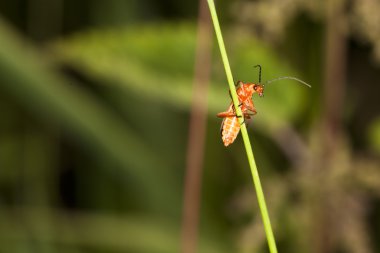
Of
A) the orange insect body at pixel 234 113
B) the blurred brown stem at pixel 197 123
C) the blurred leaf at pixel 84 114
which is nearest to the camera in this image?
the orange insect body at pixel 234 113

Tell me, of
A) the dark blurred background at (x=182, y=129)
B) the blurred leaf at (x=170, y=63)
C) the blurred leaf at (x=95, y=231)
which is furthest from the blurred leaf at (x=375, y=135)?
the blurred leaf at (x=95, y=231)

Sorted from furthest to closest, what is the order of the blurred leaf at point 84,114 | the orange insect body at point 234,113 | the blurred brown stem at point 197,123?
the blurred leaf at point 84,114 < the blurred brown stem at point 197,123 < the orange insect body at point 234,113

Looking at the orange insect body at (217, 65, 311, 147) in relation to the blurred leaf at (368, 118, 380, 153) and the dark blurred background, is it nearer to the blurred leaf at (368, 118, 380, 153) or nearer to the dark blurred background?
the dark blurred background

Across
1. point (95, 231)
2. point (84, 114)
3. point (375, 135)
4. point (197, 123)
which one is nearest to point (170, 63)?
point (197, 123)

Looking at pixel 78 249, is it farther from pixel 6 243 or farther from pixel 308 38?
pixel 308 38

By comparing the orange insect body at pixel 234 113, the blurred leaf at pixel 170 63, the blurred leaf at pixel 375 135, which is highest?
the blurred leaf at pixel 170 63

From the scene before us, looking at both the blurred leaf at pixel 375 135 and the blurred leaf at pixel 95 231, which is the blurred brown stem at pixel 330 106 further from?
the blurred leaf at pixel 95 231
